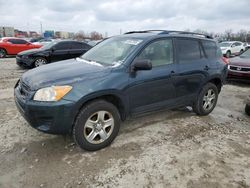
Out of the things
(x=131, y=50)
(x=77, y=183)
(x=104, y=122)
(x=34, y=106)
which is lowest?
(x=77, y=183)

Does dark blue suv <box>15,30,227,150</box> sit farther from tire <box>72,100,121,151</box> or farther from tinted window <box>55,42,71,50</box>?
tinted window <box>55,42,71,50</box>

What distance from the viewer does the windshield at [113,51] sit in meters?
3.97

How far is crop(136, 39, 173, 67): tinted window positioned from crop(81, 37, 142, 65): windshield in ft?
0.69

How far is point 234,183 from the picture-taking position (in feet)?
9.92

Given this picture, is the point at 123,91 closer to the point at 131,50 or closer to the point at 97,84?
the point at 97,84

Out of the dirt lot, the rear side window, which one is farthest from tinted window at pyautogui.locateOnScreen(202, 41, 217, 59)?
the dirt lot

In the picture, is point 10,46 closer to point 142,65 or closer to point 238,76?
point 238,76

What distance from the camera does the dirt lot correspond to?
3.01 metres

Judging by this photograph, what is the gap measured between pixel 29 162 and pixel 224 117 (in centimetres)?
407

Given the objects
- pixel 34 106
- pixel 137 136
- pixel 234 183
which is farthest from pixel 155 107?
pixel 34 106

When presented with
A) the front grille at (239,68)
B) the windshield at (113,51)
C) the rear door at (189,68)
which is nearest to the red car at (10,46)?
the front grille at (239,68)

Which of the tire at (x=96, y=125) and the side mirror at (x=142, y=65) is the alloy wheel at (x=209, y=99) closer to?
the side mirror at (x=142, y=65)

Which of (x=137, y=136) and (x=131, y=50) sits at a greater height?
(x=131, y=50)

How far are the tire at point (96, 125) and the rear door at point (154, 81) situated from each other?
0.42m
